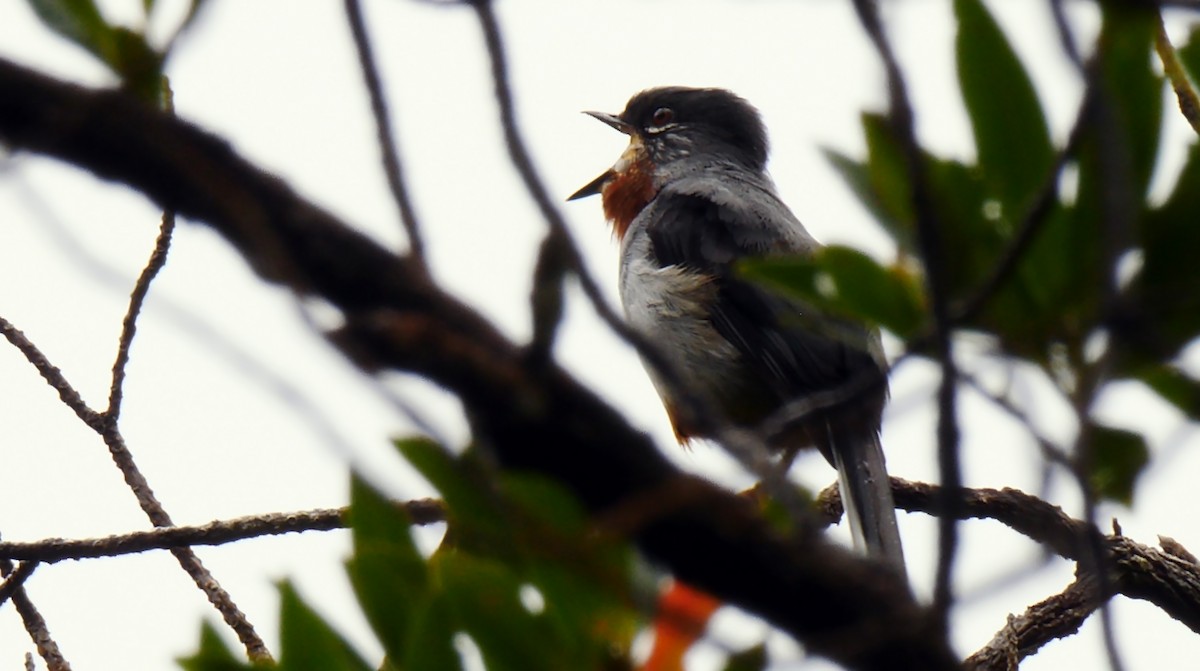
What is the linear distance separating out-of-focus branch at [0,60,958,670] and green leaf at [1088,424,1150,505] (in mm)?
518

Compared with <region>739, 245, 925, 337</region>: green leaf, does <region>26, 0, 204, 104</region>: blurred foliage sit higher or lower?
higher

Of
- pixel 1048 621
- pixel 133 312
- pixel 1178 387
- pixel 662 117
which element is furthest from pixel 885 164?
pixel 662 117

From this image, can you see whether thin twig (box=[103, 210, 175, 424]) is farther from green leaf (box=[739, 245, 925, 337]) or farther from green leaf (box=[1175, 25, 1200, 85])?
green leaf (box=[1175, 25, 1200, 85])

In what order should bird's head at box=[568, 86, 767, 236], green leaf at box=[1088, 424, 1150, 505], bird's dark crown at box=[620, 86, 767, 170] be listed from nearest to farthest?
green leaf at box=[1088, 424, 1150, 505], bird's head at box=[568, 86, 767, 236], bird's dark crown at box=[620, 86, 767, 170]

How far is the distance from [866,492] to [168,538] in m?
2.48

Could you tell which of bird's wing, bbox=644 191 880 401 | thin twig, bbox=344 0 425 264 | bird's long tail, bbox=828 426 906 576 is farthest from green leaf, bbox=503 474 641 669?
bird's wing, bbox=644 191 880 401

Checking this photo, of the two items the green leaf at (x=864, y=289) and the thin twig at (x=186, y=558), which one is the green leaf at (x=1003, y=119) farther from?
the thin twig at (x=186, y=558)

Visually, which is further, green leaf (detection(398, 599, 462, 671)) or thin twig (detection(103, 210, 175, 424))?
thin twig (detection(103, 210, 175, 424))

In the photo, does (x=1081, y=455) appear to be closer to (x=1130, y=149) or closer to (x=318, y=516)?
(x=1130, y=149)

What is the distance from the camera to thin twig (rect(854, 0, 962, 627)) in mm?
1234

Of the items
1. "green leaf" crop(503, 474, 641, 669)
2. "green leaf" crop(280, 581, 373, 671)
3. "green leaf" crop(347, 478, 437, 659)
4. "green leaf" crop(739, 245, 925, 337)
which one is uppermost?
"green leaf" crop(739, 245, 925, 337)

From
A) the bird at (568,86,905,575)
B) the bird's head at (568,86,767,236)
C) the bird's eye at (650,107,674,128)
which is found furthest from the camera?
the bird's eye at (650,107,674,128)

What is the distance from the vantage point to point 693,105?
26.2 ft

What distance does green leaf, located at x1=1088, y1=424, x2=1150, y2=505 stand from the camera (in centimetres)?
190
